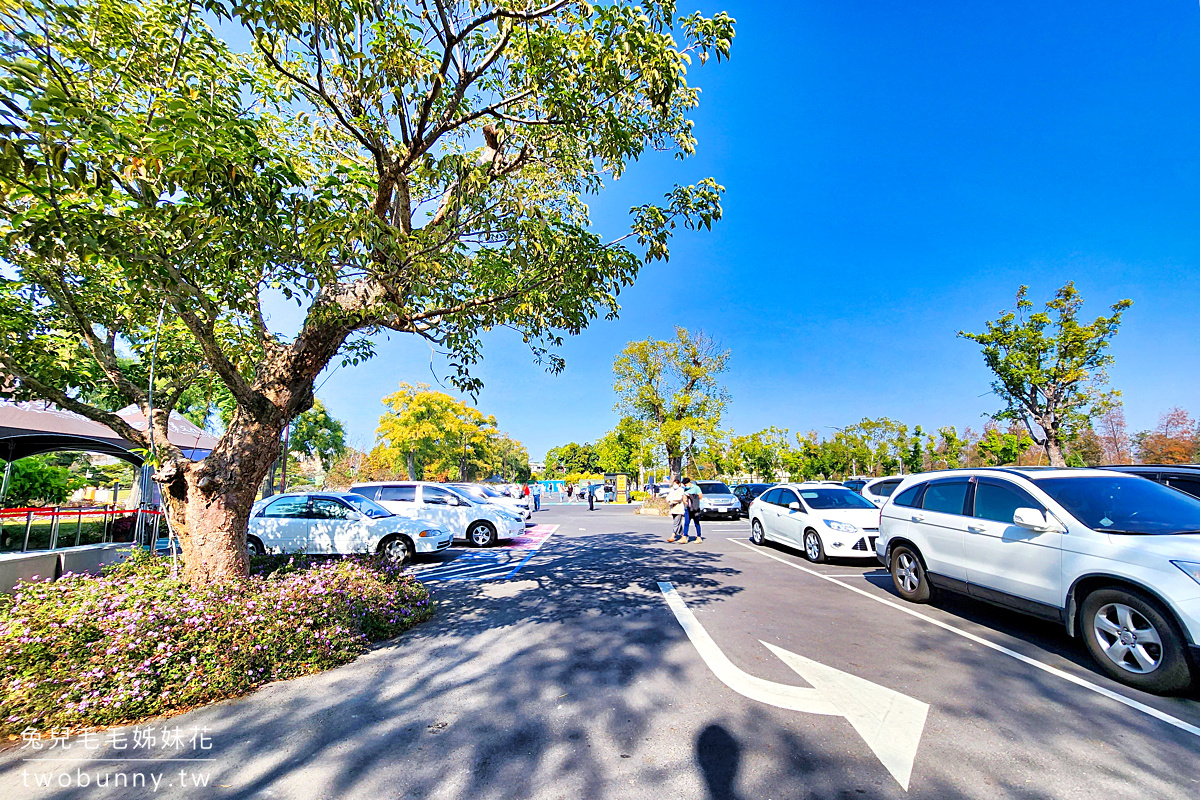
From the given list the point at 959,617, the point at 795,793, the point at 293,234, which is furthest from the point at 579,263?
the point at 959,617

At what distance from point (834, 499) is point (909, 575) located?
3.74 meters

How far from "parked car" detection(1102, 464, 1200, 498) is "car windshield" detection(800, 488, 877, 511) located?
391 cm

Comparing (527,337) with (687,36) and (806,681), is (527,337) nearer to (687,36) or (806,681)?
(687,36)

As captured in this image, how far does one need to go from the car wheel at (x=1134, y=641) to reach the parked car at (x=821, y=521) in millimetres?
3664

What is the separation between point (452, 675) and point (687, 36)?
5777 millimetres

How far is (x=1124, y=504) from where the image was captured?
435 centimetres

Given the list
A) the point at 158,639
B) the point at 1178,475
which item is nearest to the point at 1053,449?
the point at 1178,475

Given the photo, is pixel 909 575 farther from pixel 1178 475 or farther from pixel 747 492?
pixel 747 492

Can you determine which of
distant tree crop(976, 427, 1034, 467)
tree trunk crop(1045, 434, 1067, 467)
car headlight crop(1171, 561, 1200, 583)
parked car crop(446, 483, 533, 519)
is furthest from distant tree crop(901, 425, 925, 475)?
car headlight crop(1171, 561, 1200, 583)

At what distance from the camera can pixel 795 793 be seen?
8.14 feet

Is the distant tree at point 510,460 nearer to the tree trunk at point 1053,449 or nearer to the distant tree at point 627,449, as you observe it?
the distant tree at point 627,449

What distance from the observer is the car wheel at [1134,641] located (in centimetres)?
344

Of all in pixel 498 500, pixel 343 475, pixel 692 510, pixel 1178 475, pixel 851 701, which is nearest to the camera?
pixel 851 701

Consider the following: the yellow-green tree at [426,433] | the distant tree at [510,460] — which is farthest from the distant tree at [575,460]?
the yellow-green tree at [426,433]
